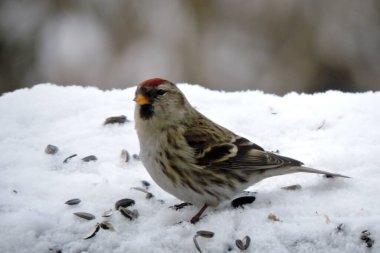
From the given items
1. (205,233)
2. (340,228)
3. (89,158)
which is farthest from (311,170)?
(89,158)

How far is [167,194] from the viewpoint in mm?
3656

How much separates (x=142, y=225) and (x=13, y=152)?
1259mm

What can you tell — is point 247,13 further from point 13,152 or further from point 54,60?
point 13,152

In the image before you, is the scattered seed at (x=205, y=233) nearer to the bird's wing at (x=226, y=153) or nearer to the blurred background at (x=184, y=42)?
the bird's wing at (x=226, y=153)

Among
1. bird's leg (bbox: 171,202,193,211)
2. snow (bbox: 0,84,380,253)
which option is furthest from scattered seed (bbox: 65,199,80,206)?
bird's leg (bbox: 171,202,193,211)

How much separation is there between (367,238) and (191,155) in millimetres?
1018

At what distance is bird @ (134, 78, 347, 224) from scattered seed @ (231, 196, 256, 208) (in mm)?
44

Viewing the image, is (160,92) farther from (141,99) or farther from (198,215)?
(198,215)

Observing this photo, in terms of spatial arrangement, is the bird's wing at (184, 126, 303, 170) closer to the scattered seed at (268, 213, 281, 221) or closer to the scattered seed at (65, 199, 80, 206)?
the scattered seed at (268, 213, 281, 221)

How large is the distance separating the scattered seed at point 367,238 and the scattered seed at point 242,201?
26.7 inches

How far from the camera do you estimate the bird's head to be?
11.1 feet

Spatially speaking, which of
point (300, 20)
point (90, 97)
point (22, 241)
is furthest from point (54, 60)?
point (22, 241)

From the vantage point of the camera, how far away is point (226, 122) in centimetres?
456

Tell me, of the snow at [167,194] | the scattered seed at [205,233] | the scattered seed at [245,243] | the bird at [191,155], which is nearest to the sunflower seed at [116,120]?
the snow at [167,194]
